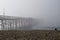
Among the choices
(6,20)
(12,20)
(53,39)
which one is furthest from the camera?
(12,20)

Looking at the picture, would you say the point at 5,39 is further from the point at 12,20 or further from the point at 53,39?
the point at 12,20

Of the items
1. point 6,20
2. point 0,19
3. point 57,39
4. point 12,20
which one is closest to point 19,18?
point 12,20

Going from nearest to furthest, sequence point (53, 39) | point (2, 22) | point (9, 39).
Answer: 1. point (9, 39)
2. point (53, 39)
3. point (2, 22)

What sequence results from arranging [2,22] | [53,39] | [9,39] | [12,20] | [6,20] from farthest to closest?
[12,20]
[6,20]
[2,22]
[53,39]
[9,39]

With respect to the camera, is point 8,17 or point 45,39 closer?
point 45,39

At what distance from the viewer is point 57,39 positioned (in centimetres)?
342

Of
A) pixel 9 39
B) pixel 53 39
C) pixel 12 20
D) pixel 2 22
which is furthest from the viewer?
pixel 12 20

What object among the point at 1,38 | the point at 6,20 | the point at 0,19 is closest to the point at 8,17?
the point at 6,20

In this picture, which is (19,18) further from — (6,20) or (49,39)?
(49,39)

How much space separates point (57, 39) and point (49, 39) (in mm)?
214

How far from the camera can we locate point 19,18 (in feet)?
119

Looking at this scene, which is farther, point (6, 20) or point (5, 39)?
point (6, 20)

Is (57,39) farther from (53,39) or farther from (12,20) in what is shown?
(12,20)

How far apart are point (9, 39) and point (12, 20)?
31473 mm
